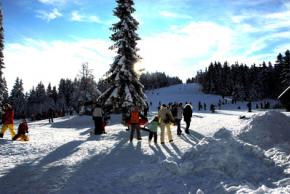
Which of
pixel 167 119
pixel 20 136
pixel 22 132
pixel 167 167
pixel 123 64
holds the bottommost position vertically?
pixel 167 167

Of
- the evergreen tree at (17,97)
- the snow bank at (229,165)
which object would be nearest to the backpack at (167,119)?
the snow bank at (229,165)

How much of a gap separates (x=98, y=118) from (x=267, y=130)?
34.7 ft

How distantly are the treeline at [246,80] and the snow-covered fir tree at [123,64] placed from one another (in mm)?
59554

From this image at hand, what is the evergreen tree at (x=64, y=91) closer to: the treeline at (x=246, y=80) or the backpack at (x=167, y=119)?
the treeline at (x=246, y=80)

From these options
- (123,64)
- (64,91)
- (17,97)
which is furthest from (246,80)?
(123,64)

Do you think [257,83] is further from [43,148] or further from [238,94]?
[43,148]

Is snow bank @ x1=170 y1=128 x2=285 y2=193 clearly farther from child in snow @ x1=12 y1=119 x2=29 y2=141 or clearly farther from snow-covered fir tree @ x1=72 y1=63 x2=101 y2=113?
snow-covered fir tree @ x1=72 y1=63 x2=101 y2=113

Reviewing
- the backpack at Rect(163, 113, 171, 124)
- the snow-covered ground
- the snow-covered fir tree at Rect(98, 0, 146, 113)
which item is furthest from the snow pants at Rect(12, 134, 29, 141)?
the snow-covered fir tree at Rect(98, 0, 146, 113)

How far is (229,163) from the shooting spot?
32.6ft

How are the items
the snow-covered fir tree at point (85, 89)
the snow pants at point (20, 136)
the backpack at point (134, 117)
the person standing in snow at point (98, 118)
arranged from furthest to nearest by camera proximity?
the snow-covered fir tree at point (85, 89) < the person standing in snow at point (98, 118) < the snow pants at point (20, 136) < the backpack at point (134, 117)

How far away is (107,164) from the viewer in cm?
1173

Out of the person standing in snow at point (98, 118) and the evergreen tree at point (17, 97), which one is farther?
the evergreen tree at point (17, 97)

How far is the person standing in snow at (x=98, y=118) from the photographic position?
20.7 metres

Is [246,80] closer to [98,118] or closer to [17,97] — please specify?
[17,97]
